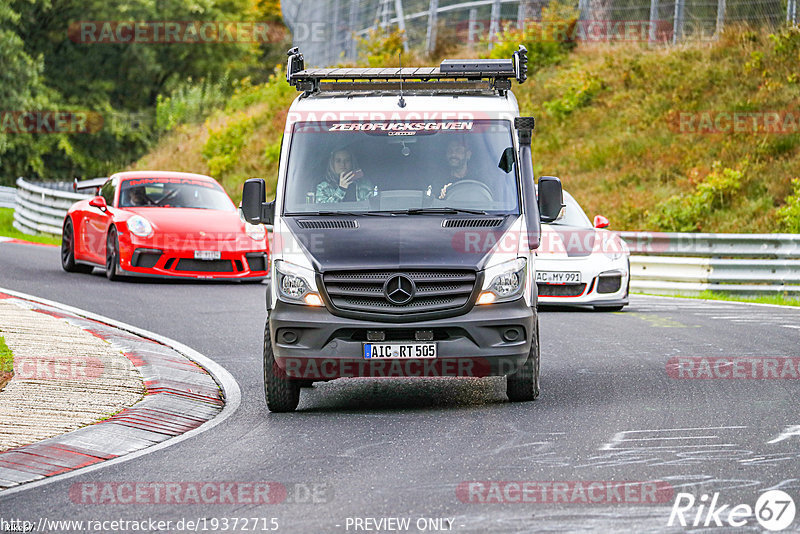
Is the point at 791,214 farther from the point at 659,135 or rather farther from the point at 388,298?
the point at 388,298

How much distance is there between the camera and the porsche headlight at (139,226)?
17719 millimetres

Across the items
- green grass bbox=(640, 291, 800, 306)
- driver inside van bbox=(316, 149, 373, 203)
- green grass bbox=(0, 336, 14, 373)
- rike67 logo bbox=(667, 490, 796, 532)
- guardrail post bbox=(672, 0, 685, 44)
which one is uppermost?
guardrail post bbox=(672, 0, 685, 44)

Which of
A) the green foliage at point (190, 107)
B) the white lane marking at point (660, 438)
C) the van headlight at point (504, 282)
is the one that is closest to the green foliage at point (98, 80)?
the green foliage at point (190, 107)

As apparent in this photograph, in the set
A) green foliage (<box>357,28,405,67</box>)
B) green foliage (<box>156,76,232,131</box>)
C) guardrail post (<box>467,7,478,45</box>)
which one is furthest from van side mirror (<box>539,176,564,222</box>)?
green foliage (<box>156,76,232,131</box>)

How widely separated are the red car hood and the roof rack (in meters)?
7.62

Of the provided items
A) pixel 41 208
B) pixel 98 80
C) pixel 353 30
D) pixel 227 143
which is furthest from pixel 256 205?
pixel 98 80

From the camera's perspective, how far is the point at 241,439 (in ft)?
26.7

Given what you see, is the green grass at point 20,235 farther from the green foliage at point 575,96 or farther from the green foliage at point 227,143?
the green foliage at point 575,96

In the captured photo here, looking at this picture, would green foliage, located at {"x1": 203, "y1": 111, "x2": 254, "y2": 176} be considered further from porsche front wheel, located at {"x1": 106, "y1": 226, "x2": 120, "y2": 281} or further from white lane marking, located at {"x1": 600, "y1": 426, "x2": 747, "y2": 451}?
white lane marking, located at {"x1": 600, "y1": 426, "x2": 747, "y2": 451}

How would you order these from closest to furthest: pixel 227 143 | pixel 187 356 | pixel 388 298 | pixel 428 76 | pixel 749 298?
pixel 388 298, pixel 428 76, pixel 187 356, pixel 749 298, pixel 227 143

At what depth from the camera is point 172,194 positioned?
1933 centimetres

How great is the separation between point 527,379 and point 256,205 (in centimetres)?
237

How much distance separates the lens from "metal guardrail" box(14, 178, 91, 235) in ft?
89.0

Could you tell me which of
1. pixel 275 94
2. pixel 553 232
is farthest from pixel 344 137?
pixel 275 94
